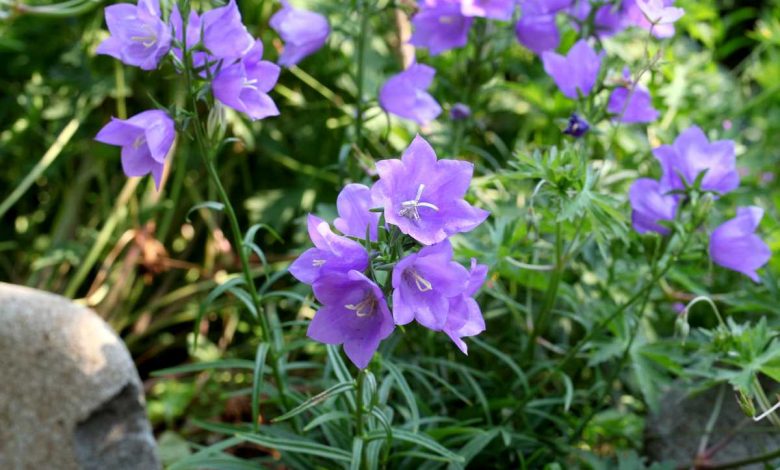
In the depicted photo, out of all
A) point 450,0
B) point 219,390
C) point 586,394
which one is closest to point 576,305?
point 586,394

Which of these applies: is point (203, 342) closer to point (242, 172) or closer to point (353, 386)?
point (242, 172)

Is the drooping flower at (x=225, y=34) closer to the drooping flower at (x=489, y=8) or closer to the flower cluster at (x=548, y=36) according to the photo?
the flower cluster at (x=548, y=36)

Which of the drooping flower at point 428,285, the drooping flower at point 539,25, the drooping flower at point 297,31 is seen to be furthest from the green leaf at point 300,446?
the drooping flower at point 539,25

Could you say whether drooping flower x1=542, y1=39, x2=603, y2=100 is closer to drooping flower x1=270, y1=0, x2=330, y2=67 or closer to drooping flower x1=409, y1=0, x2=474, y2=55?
drooping flower x1=409, y1=0, x2=474, y2=55

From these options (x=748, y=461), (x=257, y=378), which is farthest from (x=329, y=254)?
(x=748, y=461)

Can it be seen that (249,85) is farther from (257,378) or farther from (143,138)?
(257,378)
